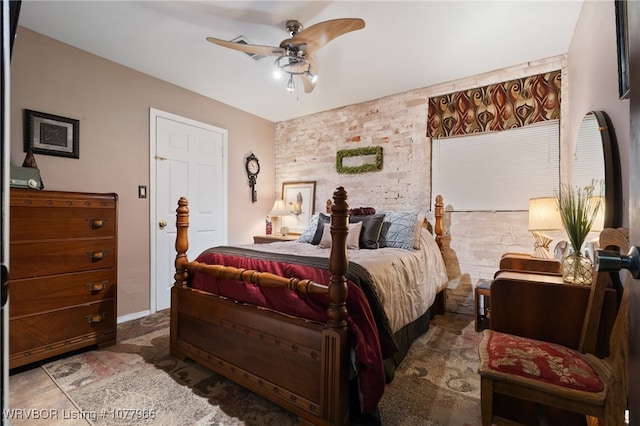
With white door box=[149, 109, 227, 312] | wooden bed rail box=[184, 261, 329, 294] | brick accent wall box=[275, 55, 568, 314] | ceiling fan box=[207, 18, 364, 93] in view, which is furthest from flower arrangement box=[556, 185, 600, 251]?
white door box=[149, 109, 227, 312]

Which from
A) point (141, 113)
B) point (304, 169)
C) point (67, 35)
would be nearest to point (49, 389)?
point (141, 113)

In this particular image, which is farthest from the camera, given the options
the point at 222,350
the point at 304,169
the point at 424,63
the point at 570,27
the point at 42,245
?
the point at 304,169

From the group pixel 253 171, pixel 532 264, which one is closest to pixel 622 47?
pixel 532 264

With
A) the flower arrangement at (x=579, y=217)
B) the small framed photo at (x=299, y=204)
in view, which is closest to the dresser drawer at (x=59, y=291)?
the small framed photo at (x=299, y=204)

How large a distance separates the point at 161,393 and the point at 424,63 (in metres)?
3.45

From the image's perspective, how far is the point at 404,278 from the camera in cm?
211

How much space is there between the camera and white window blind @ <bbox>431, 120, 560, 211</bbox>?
2781mm

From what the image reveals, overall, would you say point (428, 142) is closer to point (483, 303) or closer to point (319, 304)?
point (483, 303)

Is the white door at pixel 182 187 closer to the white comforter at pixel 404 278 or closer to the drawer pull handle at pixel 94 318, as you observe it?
the drawer pull handle at pixel 94 318

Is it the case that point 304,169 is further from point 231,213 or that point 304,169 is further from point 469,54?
point 469,54

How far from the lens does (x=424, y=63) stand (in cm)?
291

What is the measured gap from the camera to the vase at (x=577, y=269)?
4.83 ft

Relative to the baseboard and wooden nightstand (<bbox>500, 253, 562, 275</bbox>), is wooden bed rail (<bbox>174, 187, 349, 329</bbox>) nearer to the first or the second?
wooden nightstand (<bbox>500, 253, 562, 275</bbox>)

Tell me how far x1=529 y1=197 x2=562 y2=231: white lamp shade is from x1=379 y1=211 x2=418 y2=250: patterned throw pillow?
3.07 ft
